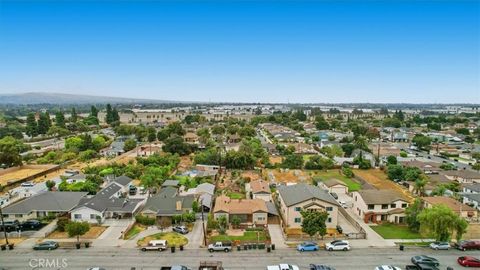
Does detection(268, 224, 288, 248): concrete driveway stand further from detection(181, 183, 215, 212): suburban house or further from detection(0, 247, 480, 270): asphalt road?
detection(181, 183, 215, 212): suburban house

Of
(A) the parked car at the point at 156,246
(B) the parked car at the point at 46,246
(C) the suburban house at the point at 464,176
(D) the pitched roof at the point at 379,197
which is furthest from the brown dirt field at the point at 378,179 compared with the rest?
(B) the parked car at the point at 46,246

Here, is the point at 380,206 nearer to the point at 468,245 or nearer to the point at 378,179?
the point at 468,245

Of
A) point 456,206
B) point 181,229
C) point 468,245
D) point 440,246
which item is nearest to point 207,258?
point 181,229

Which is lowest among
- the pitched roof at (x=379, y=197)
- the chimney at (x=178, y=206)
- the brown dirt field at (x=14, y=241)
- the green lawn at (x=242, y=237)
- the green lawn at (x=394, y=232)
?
the brown dirt field at (x=14, y=241)

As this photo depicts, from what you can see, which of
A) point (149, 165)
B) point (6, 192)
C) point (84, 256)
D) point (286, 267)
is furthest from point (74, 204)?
point (286, 267)

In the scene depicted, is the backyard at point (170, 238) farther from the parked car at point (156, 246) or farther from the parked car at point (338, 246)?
the parked car at point (338, 246)

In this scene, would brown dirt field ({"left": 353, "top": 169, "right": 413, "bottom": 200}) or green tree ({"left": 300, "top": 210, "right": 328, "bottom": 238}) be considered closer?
green tree ({"left": 300, "top": 210, "right": 328, "bottom": 238})

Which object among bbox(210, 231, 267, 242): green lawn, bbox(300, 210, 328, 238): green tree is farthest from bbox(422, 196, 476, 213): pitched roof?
bbox(210, 231, 267, 242): green lawn
